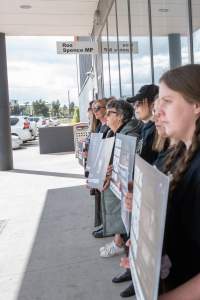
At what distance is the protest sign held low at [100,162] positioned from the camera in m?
3.44

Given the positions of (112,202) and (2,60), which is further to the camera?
(2,60)

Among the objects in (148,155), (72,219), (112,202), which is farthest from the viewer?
(72,219)

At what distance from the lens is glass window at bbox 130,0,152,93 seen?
206 inches

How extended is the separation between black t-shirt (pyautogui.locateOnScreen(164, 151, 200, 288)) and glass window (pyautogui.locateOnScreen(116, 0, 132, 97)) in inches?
208

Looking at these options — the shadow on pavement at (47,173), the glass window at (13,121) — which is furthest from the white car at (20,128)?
the shadow on pavement at (47,173)

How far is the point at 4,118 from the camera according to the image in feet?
36.8

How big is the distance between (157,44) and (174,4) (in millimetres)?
891

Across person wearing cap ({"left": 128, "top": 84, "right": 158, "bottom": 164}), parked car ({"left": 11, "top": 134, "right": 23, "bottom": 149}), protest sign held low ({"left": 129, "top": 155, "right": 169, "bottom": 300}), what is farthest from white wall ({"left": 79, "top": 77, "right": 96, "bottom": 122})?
protest sign held low ({"left": 129, "top": 155, "right": 169, "bottom": 300})

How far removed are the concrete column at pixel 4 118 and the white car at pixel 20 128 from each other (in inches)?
354

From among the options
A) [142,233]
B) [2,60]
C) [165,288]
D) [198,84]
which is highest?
[2,60]

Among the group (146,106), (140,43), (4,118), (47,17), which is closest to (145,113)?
(146,106)

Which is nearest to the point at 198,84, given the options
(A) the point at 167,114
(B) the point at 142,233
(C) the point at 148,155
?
(A) the point at 167,114

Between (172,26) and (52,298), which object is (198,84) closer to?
(52,298)

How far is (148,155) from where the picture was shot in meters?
2.90
